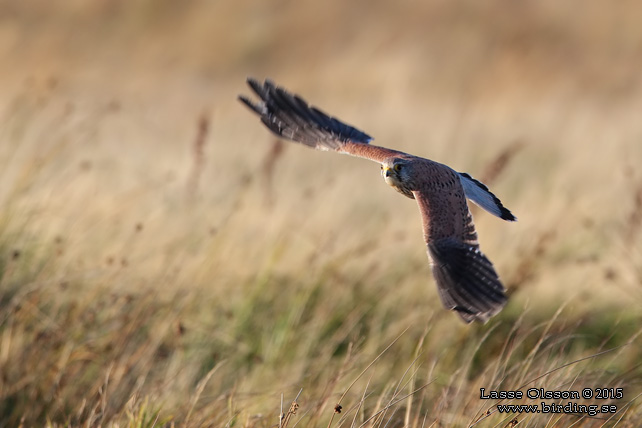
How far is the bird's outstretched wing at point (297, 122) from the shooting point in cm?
378

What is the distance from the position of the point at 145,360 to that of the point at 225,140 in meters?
7.52

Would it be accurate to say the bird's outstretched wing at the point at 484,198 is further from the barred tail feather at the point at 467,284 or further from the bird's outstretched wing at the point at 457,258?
the barred tail feather at the point at 467,284

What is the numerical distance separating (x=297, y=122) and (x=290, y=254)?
138cm

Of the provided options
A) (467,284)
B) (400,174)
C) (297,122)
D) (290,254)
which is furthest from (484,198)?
(290,254)

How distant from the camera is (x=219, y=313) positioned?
4.32 metres

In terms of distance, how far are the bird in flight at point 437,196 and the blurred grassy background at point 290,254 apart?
0.26m

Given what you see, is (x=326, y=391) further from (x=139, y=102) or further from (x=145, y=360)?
(x=139, y=102)

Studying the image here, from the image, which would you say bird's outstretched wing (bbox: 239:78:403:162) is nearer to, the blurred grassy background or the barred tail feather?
the blurred grassy background

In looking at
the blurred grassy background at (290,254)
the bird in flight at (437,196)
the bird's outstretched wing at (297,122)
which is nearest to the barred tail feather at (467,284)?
the bird in flight at (437,196)

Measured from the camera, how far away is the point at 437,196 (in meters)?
3.29

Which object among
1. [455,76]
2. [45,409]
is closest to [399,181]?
[45,409]

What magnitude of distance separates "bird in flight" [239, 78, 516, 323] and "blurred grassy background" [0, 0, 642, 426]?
0.26 m

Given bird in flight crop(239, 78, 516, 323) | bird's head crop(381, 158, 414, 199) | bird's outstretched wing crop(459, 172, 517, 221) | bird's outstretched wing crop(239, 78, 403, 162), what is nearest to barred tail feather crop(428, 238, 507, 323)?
bird in flight crop(239, 78, 516, 323)

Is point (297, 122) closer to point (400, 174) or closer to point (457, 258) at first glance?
point (400, 174)
